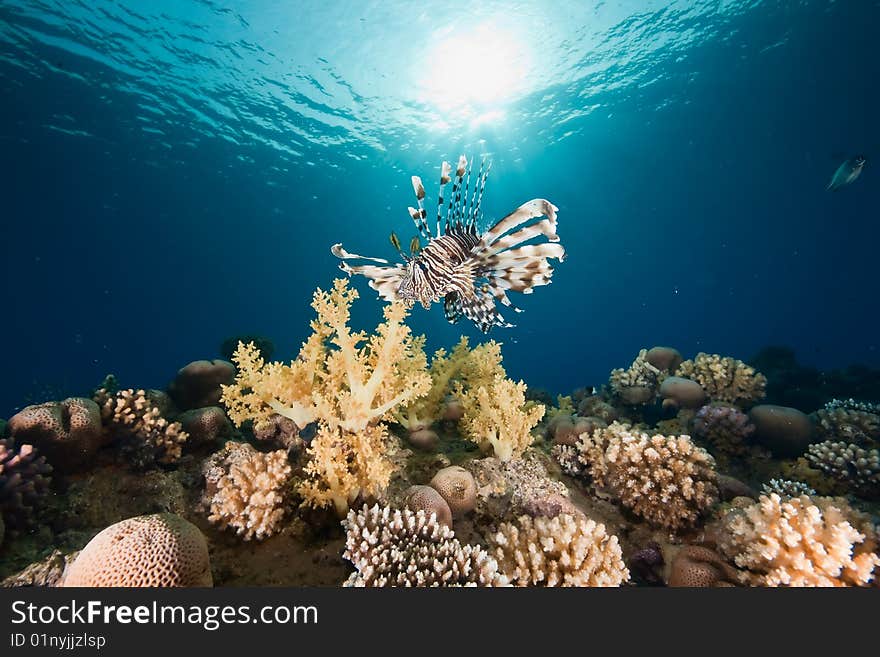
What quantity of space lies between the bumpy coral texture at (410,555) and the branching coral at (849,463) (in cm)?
577

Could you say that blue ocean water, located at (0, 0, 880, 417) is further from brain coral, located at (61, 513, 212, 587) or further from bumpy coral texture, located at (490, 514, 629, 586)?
bumpy coral texture, located at (490, 514, 629, 586)

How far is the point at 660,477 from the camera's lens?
4250 mm

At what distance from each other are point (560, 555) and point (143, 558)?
2962mm

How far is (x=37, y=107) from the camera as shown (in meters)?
20.8

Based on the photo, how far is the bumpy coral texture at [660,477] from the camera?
4121 millimetres

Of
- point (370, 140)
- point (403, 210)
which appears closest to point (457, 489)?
point (370, 140)

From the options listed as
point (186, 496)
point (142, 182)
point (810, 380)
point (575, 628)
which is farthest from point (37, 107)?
point (810, 380)

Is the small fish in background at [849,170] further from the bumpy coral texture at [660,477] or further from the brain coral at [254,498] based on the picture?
the brain coral at [254,498]

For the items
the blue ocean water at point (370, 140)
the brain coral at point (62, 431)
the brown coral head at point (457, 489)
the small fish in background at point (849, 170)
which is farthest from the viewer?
the blue ocean water at point (370, 140)

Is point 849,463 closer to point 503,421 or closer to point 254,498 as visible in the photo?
point 503,421

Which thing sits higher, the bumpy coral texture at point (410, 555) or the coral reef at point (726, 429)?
the coral reef at point (726, 429)

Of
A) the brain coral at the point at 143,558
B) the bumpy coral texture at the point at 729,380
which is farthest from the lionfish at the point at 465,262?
the bumpy coral texture at the point at 729,380

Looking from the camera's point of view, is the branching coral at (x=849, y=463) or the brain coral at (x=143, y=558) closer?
the brain coral at (x=143, y=558)

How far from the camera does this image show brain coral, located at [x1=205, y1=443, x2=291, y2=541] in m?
3.32
